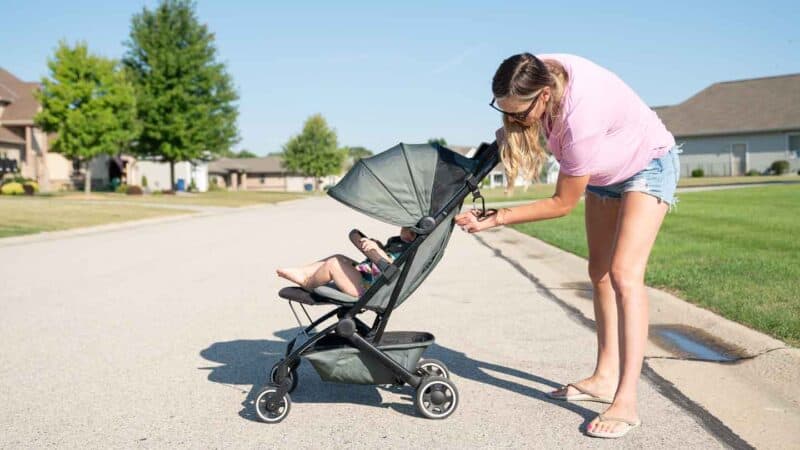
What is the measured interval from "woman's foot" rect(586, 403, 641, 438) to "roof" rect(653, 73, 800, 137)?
5827 centimetres

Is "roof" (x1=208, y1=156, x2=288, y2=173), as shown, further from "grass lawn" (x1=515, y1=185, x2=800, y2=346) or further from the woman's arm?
the woman's arm

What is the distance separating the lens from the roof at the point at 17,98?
165 ft

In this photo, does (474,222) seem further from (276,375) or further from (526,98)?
(276,375)

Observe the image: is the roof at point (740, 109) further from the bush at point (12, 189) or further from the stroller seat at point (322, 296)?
the stroller seat at point (322, 296)

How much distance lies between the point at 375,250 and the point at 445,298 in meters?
4.18

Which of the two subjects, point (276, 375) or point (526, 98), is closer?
point (526, 98)

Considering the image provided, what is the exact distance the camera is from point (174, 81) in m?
48.7

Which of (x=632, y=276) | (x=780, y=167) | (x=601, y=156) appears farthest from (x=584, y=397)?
(x=780, y=167)

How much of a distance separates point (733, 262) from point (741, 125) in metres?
53.6

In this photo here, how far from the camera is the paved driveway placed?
3725mm

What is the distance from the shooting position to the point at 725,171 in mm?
59719

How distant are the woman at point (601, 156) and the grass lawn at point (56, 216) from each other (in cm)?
1705

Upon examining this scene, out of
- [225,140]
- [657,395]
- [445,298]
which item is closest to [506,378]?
[657,395]

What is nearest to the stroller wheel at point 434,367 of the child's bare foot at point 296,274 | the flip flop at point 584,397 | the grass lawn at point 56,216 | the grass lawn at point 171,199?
the flip flop at point 584,397
